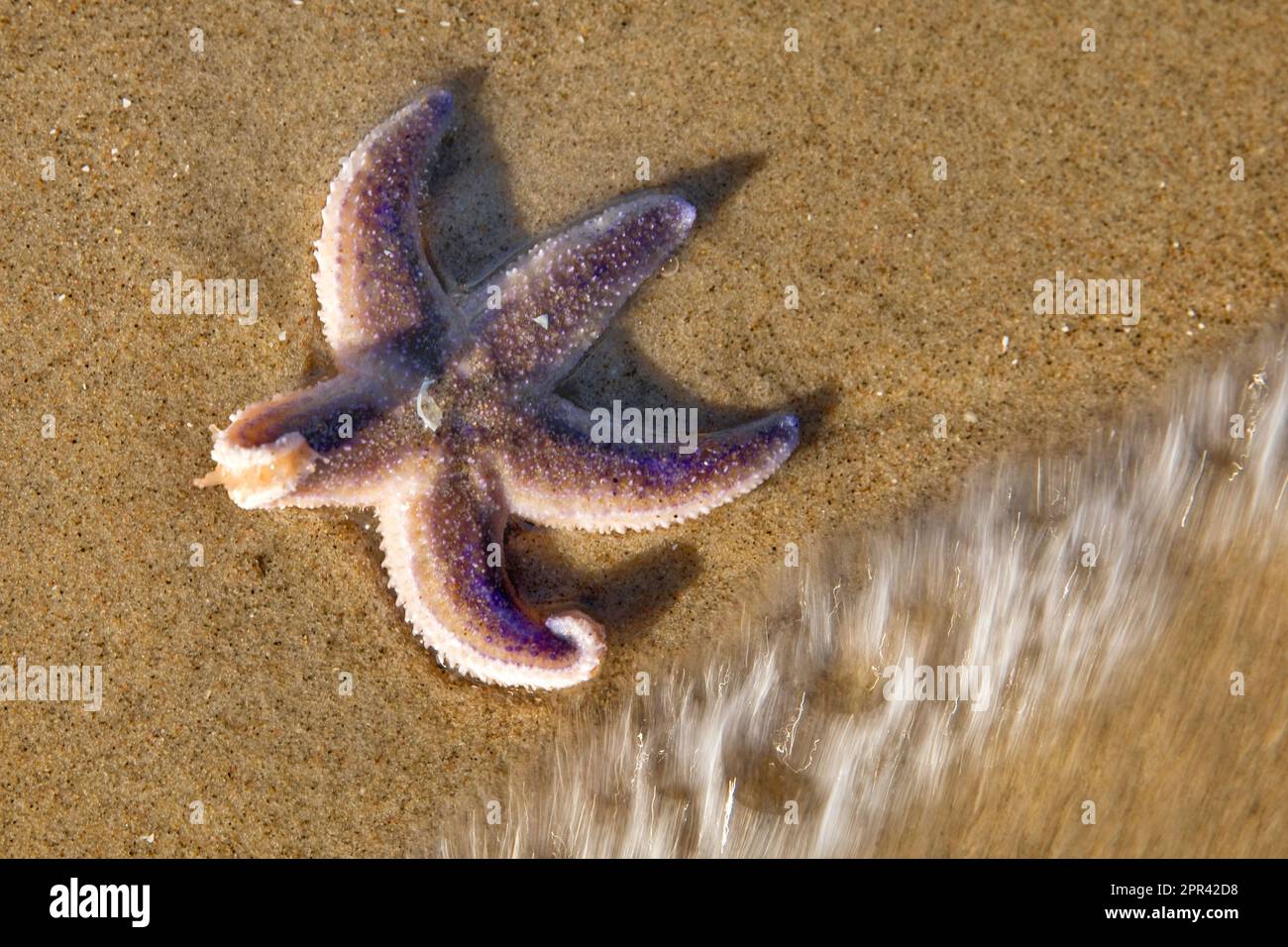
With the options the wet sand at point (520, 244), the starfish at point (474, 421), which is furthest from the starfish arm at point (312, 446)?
the wet sand at point (520, 244)

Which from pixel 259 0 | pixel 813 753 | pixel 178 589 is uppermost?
pixel 259 0

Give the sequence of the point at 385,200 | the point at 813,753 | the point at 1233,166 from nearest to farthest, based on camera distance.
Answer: the point at 385,200, the point at 1233,166, the point at 813,753

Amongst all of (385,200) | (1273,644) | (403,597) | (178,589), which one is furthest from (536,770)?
(1273,644)

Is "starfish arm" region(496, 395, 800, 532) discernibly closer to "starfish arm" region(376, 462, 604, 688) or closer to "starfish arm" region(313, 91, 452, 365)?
"starfish arm" region(376, 462, 604, 688)

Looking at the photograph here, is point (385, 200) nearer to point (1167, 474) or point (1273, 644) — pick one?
point (1167, 474)

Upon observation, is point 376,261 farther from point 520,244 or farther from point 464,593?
point 464,593

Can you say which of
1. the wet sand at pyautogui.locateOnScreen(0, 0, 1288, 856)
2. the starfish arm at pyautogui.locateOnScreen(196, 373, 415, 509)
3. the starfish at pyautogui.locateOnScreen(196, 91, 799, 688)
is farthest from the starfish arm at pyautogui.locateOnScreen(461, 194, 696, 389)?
the starfish arm at pyautogui.locateOnScreen(196, 373, 415, 509)
